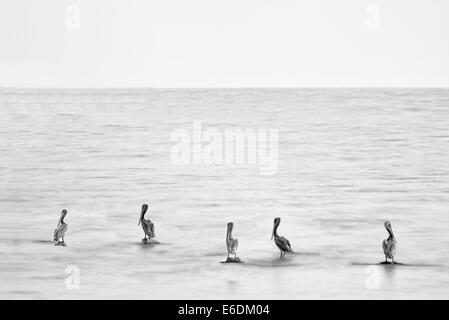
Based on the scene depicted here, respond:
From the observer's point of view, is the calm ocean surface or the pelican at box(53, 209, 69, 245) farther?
the pelican at box(53, 209, 69, 245)

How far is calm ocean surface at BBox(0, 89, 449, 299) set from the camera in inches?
537

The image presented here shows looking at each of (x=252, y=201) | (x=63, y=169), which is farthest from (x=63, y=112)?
(x=252, y=201)

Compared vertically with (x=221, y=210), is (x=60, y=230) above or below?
below

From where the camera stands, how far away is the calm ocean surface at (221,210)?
13.6 m

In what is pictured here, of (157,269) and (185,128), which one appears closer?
(157,269)

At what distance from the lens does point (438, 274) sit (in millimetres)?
14289

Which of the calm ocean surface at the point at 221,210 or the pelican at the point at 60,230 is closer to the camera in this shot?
the calm ocean surface at the point at 221,210

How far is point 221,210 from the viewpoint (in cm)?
2212

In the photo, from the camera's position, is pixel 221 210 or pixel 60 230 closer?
pixel 60 230
